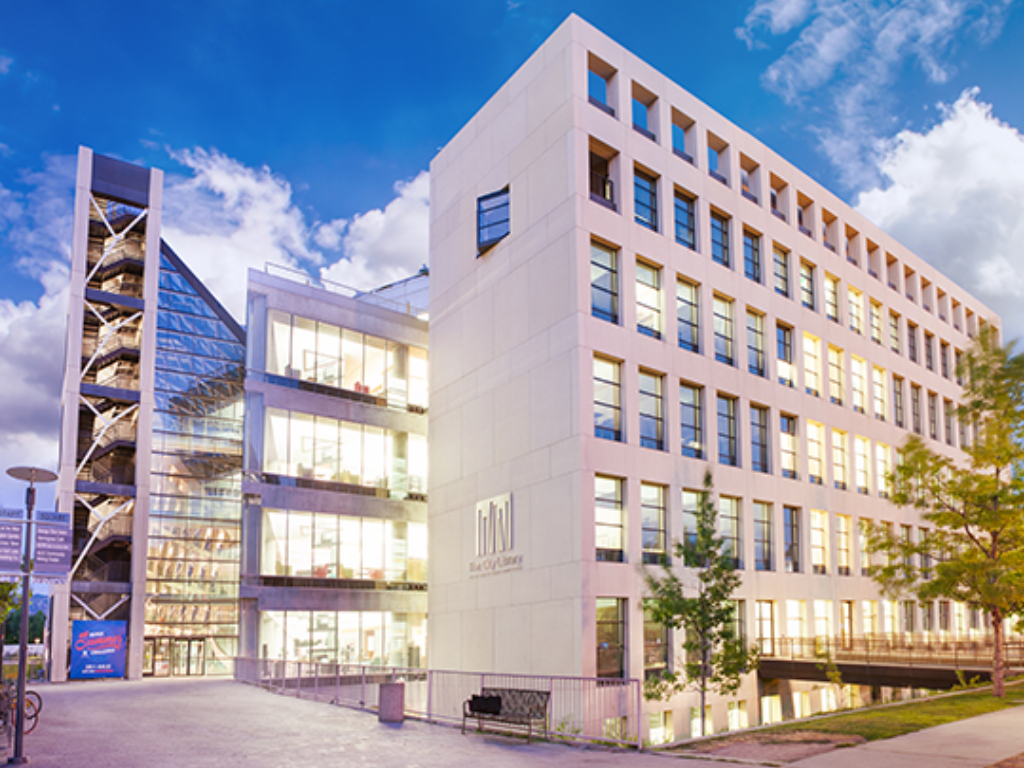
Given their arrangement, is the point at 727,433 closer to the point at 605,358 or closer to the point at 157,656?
the point at 605,358

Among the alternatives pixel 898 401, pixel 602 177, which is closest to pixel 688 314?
pixel 602 177

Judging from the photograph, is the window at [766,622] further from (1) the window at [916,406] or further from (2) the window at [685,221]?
(1) the window at [916,406]

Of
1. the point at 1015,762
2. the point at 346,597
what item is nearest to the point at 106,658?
the point at 346,597

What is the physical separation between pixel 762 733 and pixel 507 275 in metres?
21.3

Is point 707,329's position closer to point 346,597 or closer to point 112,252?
point 346,597

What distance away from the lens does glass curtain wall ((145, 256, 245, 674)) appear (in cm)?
6006

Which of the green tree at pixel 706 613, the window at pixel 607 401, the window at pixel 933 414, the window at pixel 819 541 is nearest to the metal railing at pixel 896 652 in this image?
the window at pixel 819 541

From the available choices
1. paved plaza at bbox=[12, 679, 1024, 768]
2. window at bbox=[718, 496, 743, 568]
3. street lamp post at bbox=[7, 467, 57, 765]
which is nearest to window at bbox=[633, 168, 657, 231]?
window at bbox=[718, 496, 743, 568]

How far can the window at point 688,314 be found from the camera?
116 feet

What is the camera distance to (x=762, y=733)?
59.9 ft

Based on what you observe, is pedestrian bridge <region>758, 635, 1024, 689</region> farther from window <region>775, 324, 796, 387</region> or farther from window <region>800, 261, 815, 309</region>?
window <region>800, 261, 815, 309</region>

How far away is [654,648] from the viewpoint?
30906 millimetres

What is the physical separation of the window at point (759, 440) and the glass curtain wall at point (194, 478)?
124 ft

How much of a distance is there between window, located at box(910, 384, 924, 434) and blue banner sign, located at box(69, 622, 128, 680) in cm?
4522
